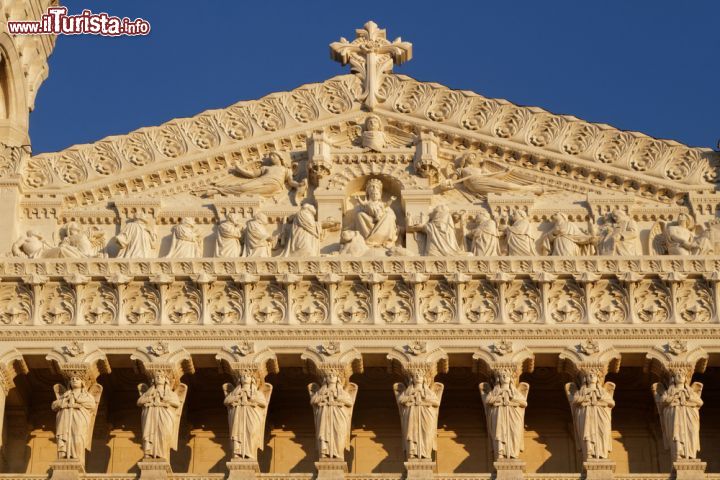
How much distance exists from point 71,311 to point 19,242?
1.49 meters

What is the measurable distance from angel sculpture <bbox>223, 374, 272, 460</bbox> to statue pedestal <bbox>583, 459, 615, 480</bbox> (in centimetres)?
405

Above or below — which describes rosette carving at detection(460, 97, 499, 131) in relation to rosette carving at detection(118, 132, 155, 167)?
above

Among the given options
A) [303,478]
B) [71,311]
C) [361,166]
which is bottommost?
[303,478]

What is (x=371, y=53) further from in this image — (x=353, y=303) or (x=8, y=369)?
(x=8, y=369)

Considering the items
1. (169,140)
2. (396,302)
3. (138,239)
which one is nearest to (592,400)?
(396,302)

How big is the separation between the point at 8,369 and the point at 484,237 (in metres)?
6.41

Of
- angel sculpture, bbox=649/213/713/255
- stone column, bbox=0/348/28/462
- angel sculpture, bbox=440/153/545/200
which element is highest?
angel sculpture, bbox=440/153/545/200

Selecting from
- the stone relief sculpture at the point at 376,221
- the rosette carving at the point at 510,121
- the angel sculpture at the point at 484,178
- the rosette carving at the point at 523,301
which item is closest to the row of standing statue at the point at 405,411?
the rosette carving at the point at 523,301

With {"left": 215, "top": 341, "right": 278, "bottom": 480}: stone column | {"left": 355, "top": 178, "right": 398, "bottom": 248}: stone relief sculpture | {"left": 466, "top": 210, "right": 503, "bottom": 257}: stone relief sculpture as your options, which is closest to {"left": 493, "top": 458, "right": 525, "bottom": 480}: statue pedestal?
{"left": 215, "top": 341, "right": 278, "bottom": 480}: stone column

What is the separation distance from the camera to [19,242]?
29.7m

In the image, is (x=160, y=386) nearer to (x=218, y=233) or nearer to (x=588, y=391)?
(x=218, y=233)

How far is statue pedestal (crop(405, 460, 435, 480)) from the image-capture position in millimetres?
27312

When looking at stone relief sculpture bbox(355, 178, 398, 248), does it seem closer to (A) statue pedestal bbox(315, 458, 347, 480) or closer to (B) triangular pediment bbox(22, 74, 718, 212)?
(B) triangular pediment bbox(22, 74, 718, 212)

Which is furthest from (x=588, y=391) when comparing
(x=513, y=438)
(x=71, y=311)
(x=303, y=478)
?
(x=71, y=311)
